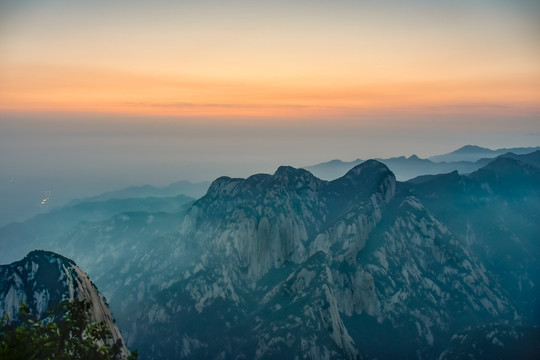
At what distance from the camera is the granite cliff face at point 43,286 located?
178 m

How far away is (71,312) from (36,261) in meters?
139

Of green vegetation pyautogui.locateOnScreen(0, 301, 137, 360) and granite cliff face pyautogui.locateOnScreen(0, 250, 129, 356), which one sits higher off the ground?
green vegetation pyautogui.locateOnScreen(0, 301, 137, 360)

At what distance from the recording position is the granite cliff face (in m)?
178

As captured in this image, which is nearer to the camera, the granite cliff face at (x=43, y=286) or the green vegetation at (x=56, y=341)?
the green vegetation at (x=56, y=341)

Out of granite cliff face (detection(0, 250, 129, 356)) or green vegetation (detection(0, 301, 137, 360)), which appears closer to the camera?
green vegetation (detection(0, 301, 137, 360))

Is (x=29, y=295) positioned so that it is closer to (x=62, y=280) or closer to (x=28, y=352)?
(x=62, y=280)

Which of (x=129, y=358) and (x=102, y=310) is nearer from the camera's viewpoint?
(x=129, y=358)

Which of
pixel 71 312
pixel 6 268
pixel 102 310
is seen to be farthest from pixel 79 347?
pixel 6 268

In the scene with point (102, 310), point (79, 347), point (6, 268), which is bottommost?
point (102, 310)

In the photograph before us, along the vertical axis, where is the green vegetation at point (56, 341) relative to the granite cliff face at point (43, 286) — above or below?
above

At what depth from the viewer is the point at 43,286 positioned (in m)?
185

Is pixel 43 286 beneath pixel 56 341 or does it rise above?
beneath

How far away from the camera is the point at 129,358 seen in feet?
211

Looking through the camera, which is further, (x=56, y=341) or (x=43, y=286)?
(x=43, y=286)
